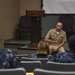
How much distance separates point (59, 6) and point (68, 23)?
0.82 metres

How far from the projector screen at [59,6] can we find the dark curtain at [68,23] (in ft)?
0.90

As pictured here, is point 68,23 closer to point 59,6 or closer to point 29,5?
point 59,6

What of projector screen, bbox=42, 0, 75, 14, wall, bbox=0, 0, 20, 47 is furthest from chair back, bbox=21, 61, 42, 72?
projector screen, bbox=42, 0, 75, 14

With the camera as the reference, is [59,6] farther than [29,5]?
No

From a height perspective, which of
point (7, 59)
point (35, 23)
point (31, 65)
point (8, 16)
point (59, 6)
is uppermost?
point (59, 6)

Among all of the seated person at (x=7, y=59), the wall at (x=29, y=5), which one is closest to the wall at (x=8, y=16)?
the wall at (x=29, y=5)

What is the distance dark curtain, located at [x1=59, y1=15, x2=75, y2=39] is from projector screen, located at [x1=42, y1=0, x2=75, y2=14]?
276 mm

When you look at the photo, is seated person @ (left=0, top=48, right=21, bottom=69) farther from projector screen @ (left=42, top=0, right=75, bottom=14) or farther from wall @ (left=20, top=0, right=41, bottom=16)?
wall @ (left=20, top=0, right=41, bottom=16)

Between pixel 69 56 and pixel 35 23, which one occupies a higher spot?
pixel 35 23

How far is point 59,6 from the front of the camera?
8.86 m

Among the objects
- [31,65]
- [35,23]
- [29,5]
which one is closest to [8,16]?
[29,5]

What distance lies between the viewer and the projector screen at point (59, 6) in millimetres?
8812

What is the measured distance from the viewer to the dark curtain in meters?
8.33

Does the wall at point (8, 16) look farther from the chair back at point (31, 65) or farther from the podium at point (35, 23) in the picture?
the chair back at point (31, 65)
